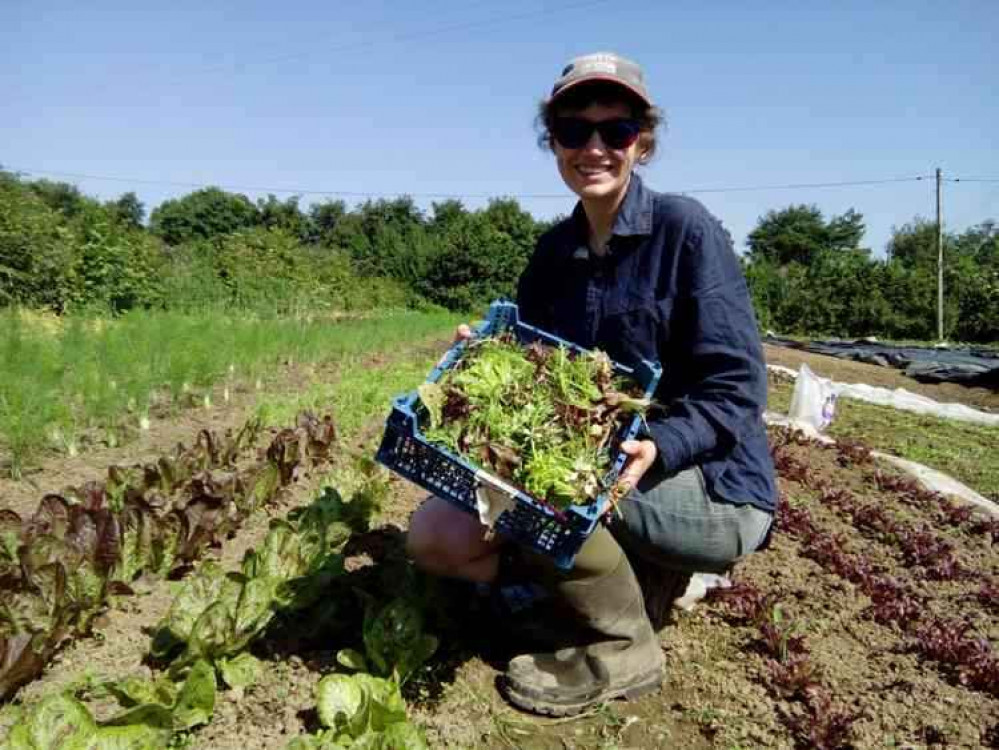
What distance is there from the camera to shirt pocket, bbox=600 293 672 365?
2.63 metres

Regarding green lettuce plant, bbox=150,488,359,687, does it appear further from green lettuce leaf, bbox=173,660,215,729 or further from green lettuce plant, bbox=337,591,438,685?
green lettuce plant, bbox=337,591,438,685

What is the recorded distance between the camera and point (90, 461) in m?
4.97

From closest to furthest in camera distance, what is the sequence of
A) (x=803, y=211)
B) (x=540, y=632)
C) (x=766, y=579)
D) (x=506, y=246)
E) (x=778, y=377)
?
(x=540, y=632) → (x=766, y=579) → (x=778, y=377) → (x=506, y=246) → (x=803, y=211)

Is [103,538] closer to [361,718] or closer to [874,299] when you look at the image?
[361,718]

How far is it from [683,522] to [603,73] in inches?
62.8

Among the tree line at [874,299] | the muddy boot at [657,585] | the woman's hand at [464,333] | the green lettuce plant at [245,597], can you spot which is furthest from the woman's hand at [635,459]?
the tree line at [874,299]

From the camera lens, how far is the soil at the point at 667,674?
93.2 inches

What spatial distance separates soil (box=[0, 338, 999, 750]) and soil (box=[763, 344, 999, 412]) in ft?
34.2

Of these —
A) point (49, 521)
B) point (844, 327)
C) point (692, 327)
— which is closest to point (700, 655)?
point (692, 327)

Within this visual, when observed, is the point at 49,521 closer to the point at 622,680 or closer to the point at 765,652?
the point at 622,680

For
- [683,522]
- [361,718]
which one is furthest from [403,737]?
[683,522]

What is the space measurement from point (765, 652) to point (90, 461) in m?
4.48

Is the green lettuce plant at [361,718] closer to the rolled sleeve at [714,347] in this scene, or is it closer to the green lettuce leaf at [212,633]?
the green lettuce leaf at [212,633]

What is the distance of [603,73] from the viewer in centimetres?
243
